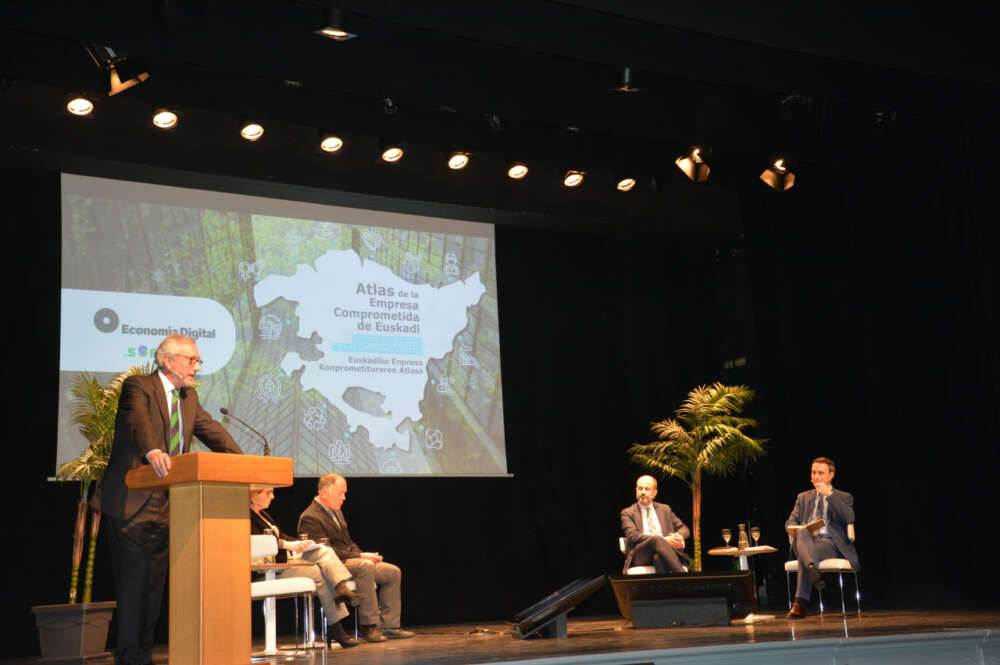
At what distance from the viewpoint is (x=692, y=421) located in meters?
8.73

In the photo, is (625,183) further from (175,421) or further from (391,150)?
(175,421)

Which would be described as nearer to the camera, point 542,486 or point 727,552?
point 727,552

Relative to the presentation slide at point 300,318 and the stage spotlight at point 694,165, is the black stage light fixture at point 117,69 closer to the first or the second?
the presentation slide at point 300,318

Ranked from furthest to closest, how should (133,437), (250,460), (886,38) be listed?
(886,38), (133,437), (250,460)

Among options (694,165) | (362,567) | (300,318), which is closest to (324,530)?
(362,567)

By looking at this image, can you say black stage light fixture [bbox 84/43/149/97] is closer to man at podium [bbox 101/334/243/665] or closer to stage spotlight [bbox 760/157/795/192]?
man at podium [bbox 101/334/243/665]

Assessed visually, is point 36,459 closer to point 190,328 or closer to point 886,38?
point 190,328

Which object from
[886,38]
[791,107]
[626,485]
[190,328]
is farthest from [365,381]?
[886,38]

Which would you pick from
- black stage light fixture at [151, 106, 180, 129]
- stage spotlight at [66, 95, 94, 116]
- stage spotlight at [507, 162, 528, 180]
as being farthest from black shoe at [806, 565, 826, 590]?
stage spotlight at [66, 95, 94, 116]

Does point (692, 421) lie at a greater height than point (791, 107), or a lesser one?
lesser

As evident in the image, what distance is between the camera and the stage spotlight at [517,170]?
7793 mm

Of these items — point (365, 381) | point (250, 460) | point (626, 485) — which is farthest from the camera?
point (626, 485)

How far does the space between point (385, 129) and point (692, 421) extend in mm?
3859

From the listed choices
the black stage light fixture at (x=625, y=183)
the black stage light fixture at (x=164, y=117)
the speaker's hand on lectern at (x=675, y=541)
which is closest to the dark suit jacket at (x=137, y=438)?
the black stage light fixture at (x=164, y=117)
